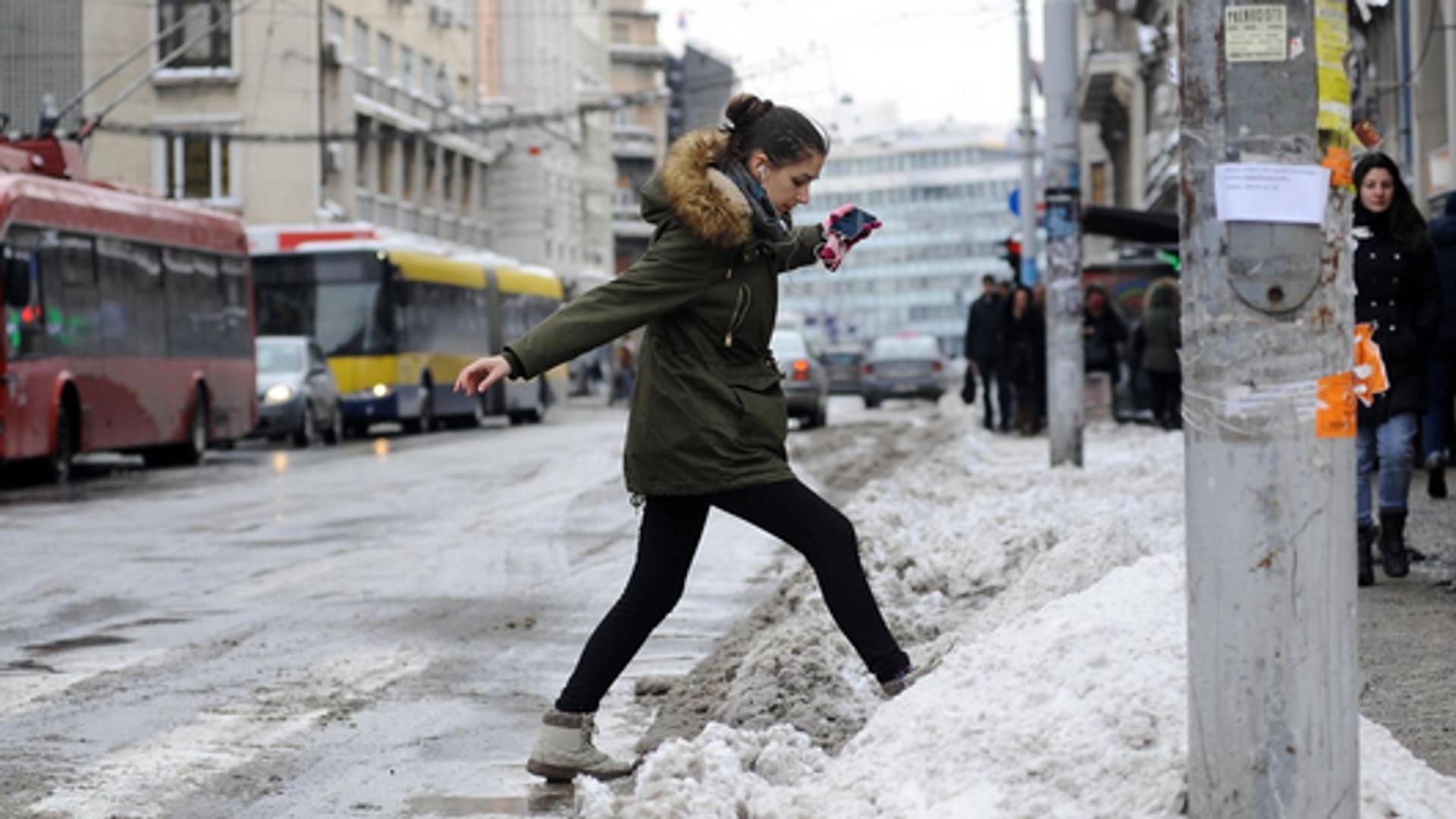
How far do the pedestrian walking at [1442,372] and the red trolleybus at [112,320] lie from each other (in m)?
12.9

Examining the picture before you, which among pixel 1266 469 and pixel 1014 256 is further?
pixel 1014 256

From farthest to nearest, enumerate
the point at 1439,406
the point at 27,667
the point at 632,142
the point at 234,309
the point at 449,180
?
1. the point at 632,142
2. the point at 449,180
3. the point at 234,309
4. the point at 1439,406
5. the point at 27,667

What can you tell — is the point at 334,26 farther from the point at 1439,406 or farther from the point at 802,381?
the point at 1439,406

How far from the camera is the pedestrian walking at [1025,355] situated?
30125mm

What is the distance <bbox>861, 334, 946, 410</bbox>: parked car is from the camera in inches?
2080

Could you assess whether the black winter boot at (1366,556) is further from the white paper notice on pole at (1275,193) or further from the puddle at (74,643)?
the white paper notice on pole at (1275,193)

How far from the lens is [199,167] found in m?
59.2

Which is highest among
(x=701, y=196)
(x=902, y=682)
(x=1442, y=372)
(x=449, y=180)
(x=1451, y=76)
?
(x=449, y=180)

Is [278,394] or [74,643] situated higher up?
[278,394]

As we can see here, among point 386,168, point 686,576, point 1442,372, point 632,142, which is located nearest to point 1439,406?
point 1442,372

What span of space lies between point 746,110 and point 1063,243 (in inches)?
558

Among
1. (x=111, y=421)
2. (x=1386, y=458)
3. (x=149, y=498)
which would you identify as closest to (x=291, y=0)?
(x=111, y=421)

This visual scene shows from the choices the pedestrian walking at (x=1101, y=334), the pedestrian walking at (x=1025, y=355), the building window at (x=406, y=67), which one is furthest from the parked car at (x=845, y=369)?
the pedestrian walking at (x=1025, y=355)

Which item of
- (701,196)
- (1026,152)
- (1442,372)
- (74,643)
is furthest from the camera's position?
(1026,152)
